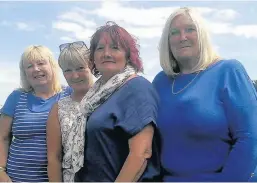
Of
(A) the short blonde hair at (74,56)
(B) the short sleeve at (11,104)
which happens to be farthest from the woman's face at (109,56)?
(B) the short sleeve at (11,104)

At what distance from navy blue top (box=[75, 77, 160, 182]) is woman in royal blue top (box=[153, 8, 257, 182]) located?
0.15 m

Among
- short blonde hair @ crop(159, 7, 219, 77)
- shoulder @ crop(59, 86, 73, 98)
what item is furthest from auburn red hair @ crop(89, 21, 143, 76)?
shoulder @ crop(59, 86, 73, 98)

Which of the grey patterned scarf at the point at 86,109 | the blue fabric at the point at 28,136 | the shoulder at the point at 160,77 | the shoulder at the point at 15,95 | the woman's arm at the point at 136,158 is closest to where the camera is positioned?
the woman's arm at the point at 136,158

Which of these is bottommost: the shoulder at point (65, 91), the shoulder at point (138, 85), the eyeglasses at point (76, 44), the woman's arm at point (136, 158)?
the woman's arm at point (136, 158)

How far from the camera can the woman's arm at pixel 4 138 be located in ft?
13.2

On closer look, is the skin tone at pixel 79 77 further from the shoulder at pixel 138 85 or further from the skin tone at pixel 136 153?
the shoulder at pixel 138 85

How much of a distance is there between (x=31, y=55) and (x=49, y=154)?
125cm

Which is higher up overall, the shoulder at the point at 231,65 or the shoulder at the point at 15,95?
the shoulder at the point at 231,65

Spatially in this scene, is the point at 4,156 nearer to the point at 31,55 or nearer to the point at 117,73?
the point at 31,55

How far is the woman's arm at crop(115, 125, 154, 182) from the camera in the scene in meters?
2.59

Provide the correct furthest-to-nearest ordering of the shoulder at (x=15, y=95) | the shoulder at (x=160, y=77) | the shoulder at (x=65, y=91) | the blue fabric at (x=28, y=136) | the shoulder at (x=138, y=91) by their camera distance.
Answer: the shoulder at (x=15, y=95) < the shoulder at (x=65, y=91) < the blue fabric at (x=28, y=136) < the shoulder at (x=160, y=77) < the shoulder at (x=138, y=91)

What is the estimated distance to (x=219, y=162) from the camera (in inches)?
107

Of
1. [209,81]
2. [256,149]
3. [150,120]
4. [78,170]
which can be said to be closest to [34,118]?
[78,170]

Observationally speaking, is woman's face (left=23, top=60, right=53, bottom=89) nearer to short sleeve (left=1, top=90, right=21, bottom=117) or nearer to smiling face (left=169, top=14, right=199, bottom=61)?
short sleeve (left=1, top=90, right=21, bottom=117)
